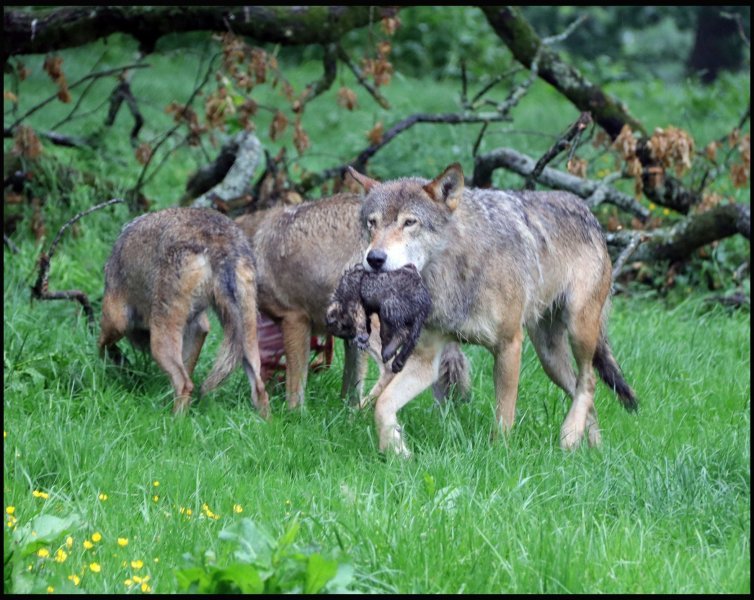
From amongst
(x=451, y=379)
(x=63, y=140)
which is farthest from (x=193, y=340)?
(x=63, y=140)

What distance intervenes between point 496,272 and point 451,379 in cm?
90

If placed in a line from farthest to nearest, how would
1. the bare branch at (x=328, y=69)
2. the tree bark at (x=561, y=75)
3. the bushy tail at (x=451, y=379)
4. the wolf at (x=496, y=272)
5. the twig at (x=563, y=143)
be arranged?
the tree bark at (x=561, y=75) < the bare branch at (x=328, y=69) < the twig at (x=563, y=143) < the bushy tail at (x=451, y=379) < the wolf at (x=496, y=272)

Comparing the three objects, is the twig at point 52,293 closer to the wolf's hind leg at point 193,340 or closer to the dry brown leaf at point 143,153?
the wolf's hind leg at point 193,340

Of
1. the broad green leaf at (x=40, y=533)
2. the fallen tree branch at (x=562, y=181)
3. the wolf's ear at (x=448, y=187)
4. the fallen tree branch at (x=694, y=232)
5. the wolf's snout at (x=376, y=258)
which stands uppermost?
the wolf's ear at (x=448, y=187)

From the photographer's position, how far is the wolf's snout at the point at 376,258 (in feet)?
19.1

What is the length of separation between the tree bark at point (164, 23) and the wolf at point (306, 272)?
2.84m

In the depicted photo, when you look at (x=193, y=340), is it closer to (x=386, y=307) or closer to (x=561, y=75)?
(x=386, y=307)

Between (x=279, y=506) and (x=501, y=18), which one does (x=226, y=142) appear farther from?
(x=279, y=506)

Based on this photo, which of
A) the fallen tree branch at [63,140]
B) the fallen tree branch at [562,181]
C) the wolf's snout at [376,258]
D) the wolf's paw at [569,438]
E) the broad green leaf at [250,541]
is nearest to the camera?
the broad green leaf at [250,541]

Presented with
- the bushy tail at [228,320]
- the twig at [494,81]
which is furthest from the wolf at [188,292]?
the twig at [494,81]

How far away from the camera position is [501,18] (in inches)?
423

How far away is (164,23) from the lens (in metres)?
9.94

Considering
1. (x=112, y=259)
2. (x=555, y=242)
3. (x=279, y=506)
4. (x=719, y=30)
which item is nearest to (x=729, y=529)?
(x=279, y=506)

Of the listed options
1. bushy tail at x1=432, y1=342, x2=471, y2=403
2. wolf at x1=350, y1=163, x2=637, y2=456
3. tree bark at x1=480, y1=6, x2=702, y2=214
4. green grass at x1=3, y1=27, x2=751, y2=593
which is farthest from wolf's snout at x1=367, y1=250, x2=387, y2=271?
tree bark at x1=480, y1=6, x2=702, y2=214
